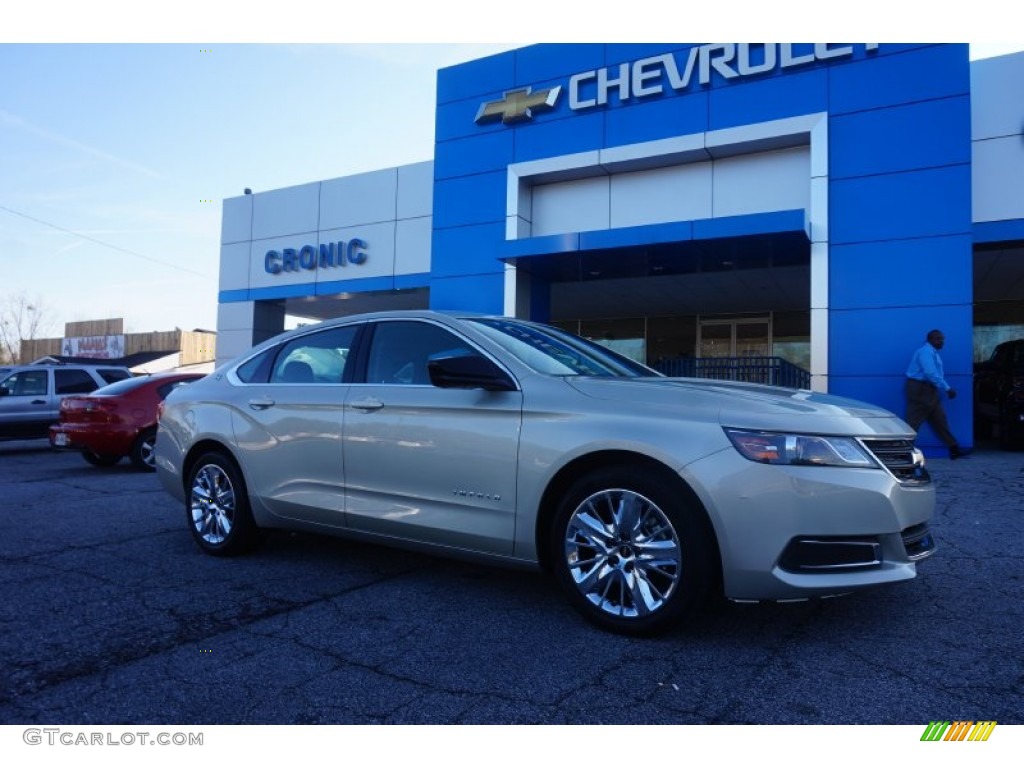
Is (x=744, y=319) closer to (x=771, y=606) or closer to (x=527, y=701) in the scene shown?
(x=771, y=606)

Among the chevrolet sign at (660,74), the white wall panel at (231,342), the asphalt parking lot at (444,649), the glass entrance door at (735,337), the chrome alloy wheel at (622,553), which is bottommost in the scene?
the asphalt parking lot at (444,649)

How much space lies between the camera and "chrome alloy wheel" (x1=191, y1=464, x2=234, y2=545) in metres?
4.66

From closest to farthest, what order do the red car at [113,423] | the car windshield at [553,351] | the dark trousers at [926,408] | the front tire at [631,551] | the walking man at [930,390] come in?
the front tire at [631,551]
the car windshield at [553,351]
the red car at [113,423]
the walking man at [930,390]
the dark trousers at [926,408]

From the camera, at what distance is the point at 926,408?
972cm

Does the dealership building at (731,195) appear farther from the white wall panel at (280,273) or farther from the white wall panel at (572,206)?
the white wall panel at (280,273)

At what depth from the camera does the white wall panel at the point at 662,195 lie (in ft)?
40.7

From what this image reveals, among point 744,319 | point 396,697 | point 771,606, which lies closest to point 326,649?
point 396,697

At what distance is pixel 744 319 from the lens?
67.3 feet

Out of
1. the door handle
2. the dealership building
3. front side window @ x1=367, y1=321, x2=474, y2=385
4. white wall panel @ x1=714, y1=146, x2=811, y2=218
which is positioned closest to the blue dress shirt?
the dealership building

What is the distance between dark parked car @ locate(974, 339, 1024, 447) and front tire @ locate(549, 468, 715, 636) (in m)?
9.92

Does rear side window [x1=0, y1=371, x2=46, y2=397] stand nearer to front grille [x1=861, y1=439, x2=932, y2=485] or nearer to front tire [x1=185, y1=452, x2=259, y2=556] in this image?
front tire [x1=185, y1=452, x2=259, y2=556]
